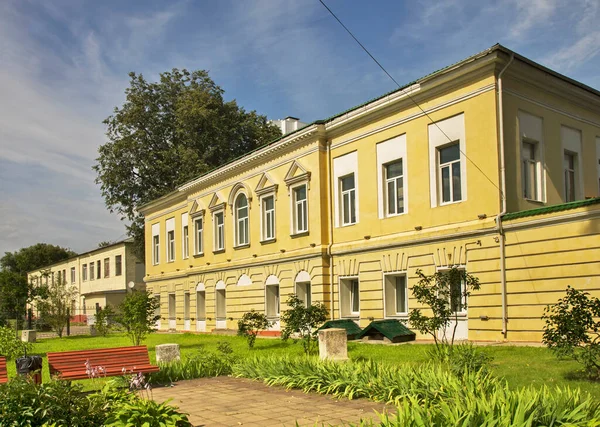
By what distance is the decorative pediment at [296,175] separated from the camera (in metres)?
26.2

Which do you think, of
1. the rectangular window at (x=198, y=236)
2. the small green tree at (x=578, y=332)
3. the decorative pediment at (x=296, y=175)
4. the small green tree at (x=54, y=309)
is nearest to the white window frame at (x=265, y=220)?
the decorative pediment at (x=296, y=175)

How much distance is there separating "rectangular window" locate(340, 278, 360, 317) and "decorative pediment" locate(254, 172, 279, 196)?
6.26 metres

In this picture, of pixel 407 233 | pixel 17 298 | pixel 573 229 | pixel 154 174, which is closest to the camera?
pixel 573 229

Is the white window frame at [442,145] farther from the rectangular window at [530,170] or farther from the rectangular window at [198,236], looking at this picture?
the rectangular window at [198,236]

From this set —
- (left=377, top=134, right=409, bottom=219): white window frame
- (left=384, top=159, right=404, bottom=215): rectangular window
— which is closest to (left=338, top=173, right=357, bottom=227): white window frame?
(left=377, top=134, right=409, bottom=219): white window frame

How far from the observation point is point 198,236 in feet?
121

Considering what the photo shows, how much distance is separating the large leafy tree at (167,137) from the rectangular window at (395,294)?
81.6 ft

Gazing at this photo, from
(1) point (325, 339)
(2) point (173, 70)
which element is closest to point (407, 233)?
(1) point (325, 339)

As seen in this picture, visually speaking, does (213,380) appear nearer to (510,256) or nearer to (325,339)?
(325,339)

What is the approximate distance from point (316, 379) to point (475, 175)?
10.2 metres

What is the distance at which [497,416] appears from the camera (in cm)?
637

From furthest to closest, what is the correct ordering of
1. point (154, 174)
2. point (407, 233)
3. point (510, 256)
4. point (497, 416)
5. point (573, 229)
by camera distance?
point (154, 174) → point (407, 233) → point (510, 256) → point (573, 229) → point (497, 416)

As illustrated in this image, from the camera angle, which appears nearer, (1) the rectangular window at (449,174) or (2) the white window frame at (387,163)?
(1) the rectangular window at (449,174)

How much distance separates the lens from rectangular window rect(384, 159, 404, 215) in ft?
72.4
